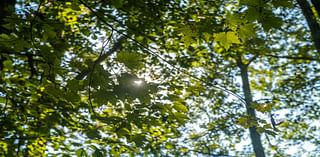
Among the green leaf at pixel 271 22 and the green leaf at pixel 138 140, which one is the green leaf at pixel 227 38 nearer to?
the green leaf at pixel 271 22

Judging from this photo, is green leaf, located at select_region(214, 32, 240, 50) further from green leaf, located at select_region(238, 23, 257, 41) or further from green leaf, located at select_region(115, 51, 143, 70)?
green leaf, located at select_region(115, 51, 143, 70)

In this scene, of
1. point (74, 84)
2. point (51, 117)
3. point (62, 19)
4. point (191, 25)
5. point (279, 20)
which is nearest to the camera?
point (279, 20)

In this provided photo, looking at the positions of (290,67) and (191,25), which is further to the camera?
(290,67)

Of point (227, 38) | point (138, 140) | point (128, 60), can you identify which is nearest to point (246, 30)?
point (227, 38)

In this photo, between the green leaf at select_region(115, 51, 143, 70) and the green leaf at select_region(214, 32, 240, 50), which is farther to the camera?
the green leaf at select_region(115, 51, 143, 70)

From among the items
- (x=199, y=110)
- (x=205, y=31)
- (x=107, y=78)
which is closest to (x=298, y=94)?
(x=199, y=110)

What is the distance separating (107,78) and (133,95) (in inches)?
11.6

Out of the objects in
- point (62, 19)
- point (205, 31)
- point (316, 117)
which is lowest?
point (316, 117)

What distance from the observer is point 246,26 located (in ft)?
5.13

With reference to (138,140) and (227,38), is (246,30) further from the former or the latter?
(138,140)

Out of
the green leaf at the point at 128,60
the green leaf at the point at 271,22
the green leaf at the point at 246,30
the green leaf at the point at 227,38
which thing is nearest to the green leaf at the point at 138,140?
the green leaf at the point at 128,60

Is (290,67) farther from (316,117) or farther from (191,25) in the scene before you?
(191,25)

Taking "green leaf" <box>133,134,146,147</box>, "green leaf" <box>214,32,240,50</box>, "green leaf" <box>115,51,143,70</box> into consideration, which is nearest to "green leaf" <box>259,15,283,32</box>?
"green leaf" <box>214,32,240,50</box>

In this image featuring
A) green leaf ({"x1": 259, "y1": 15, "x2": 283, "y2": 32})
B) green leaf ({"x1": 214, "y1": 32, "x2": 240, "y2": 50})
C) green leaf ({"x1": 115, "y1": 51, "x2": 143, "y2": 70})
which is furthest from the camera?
green leaf ({"x1": 115, "y1": 51, "x2": 143, "y2": 70})
